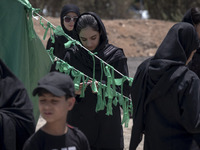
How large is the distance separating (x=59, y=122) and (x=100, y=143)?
4.78 feet

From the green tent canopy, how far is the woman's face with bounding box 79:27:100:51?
1.48 ft

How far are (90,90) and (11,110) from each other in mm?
1394

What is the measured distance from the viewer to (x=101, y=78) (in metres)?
4.23

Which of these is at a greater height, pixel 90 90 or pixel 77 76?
pixel 77 76

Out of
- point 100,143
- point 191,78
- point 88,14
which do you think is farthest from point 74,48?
point 191,78

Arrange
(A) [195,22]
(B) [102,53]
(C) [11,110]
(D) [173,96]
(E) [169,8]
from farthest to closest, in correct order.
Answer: (E) [169,8]
(A) [195,22]
(B) [102,53]
(D) [173,96]
(C) [11,110]

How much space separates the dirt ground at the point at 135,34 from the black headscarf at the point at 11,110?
52.9 ft

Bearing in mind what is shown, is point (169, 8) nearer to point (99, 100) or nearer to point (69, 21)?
point (69, 21)

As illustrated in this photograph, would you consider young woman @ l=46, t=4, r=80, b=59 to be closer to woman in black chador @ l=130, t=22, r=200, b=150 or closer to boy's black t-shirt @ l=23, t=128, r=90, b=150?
woman in black chador @ l=130, t=22, r=200, b=150

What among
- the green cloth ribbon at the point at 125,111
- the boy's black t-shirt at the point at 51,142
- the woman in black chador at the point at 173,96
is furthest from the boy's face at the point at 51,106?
the green cloth ribbon at the point at 125,111

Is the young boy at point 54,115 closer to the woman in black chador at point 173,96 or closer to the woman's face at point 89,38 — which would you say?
the woman in black chador at point 173,96

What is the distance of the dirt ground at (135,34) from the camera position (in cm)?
2066

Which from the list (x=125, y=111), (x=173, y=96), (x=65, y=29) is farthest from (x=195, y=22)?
(x=173, y=96)

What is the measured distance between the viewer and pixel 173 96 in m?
3.15
